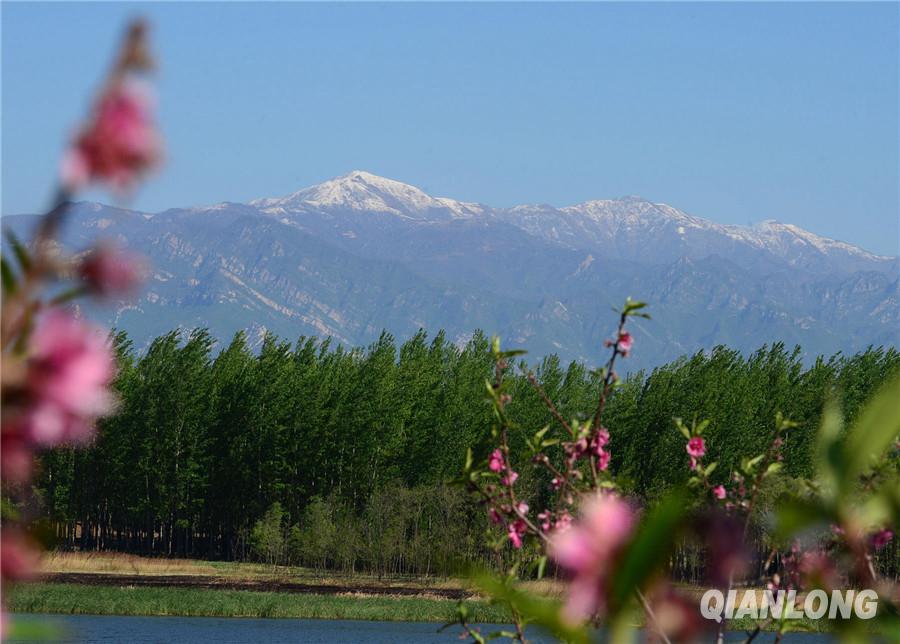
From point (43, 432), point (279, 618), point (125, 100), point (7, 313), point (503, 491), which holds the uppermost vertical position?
point (125, 100)

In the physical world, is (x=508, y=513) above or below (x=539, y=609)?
below

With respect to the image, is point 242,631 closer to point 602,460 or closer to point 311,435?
point 311,435

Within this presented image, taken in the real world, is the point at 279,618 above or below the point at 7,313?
below

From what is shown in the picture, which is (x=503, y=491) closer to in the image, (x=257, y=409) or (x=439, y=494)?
(x=439, y=494)

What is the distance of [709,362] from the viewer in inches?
2210

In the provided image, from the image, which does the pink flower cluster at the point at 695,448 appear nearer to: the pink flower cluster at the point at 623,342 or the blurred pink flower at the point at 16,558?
the pink flower cluster at the point at 623,342

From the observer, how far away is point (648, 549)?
958mm

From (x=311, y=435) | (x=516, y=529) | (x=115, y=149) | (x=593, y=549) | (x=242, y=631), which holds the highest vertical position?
(x=115, y=149)

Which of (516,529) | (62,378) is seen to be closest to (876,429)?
(62,378)

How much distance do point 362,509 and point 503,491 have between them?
4790 centimetres

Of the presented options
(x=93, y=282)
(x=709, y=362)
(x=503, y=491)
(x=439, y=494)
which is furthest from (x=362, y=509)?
(x=93, y=282)

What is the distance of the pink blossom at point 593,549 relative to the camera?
97 centimetres

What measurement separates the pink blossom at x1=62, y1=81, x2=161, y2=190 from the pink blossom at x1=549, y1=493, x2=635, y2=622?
0.49 meters

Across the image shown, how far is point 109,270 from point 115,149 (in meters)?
0.11
